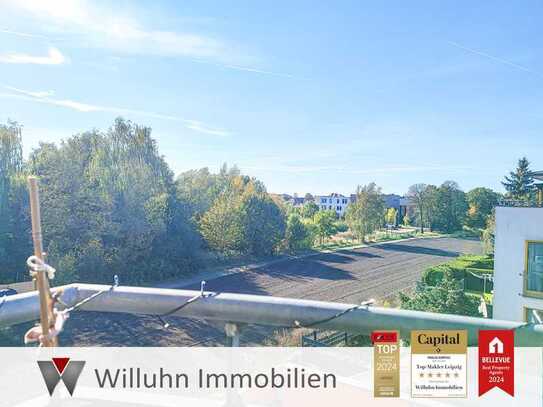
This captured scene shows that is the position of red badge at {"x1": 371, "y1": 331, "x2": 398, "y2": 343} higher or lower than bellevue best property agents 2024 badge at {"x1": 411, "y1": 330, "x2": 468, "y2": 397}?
higher

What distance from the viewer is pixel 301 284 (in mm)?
14984

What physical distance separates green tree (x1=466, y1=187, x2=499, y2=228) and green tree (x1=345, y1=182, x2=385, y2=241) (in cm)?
1463

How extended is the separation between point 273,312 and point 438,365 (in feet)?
2.46

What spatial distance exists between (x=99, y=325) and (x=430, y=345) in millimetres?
9607

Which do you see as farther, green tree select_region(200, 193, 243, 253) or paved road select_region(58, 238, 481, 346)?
green tree select_region(200, 193, 243, 253)

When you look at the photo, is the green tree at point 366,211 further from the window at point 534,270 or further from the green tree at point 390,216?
the window at point 534,270

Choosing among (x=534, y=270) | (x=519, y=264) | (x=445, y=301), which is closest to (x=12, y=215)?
(x=445, y=301)

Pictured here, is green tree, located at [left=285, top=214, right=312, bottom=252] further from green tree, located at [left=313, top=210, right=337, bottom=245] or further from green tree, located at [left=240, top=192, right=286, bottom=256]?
green tree, located at [left=313, top=210, right=337, bottom=245]

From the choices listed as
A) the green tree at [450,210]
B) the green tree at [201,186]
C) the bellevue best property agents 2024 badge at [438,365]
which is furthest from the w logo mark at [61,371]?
the green tree at [450,210]

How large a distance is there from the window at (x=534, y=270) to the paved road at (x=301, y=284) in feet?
16.0

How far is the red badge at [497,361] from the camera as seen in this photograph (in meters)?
1.18

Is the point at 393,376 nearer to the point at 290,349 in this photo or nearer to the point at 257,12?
the point at 290,349

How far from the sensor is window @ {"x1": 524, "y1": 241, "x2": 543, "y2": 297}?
21.4 feet

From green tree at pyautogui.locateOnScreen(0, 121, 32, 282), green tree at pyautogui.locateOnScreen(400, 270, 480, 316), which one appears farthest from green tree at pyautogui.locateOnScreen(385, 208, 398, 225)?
green tree at pyautogui.locateOnScreen(0, 121, 32, 282)
